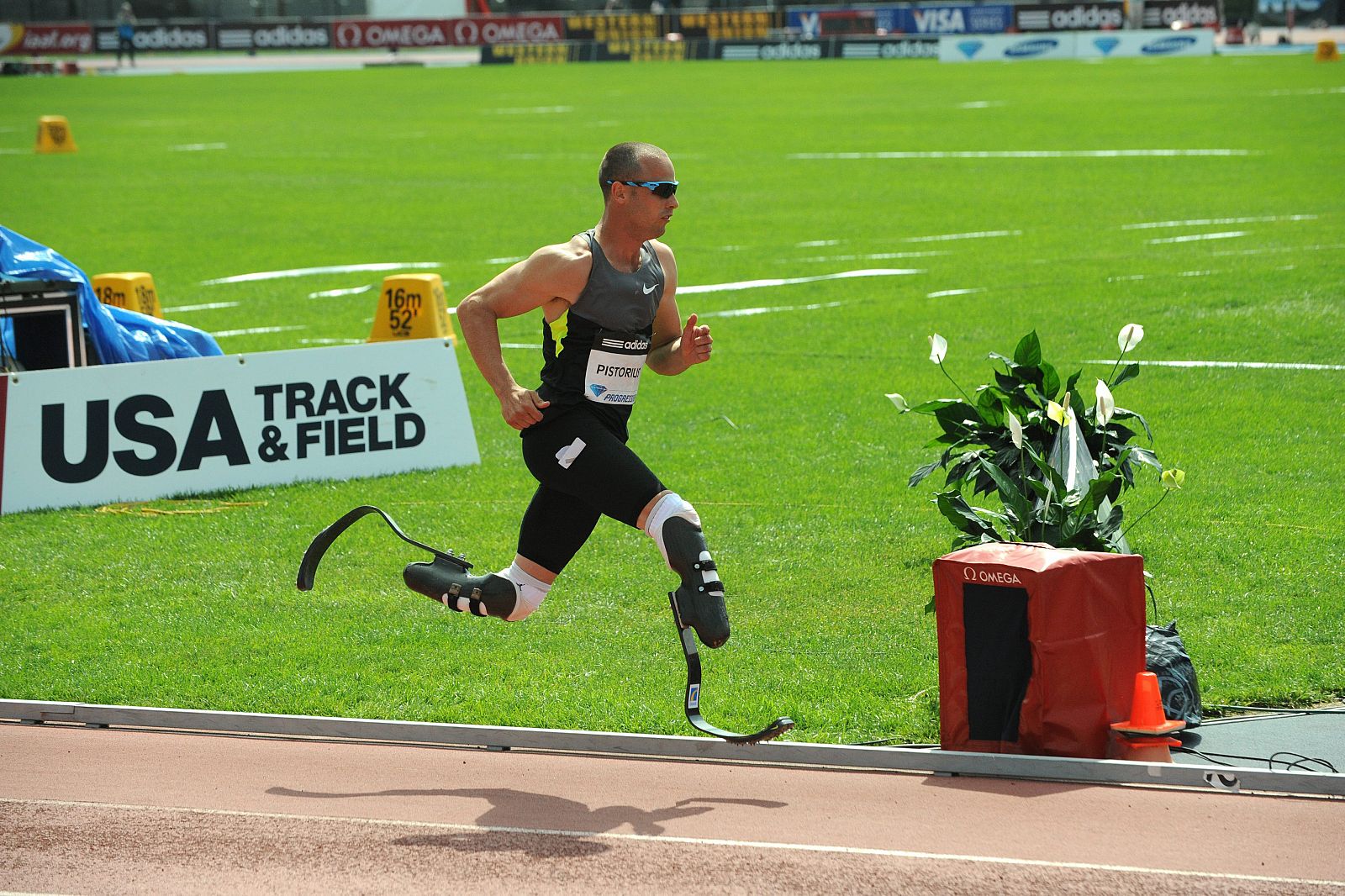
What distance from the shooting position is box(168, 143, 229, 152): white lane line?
3566 cm

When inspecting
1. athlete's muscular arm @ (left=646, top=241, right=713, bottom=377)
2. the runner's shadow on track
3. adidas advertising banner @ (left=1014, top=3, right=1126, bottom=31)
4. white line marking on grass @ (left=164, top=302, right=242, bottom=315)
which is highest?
adidas advertising banner @ (left=1014, top=3, right=1126, bottom=31)

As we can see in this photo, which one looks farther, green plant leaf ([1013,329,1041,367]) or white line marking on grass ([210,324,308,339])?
white line marking on grass ([210,324,308,339])

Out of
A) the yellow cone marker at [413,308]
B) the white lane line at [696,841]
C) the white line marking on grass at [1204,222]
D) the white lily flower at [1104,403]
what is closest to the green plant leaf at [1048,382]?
the white lily flower at [1104,403]

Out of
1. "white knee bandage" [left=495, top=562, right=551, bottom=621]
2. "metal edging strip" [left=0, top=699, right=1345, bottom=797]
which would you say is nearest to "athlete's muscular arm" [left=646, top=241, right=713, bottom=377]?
"white knee bandage" [left=495, top=562, right=551, bottom=621]

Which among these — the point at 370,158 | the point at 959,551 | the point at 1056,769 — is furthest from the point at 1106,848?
the point at 370,158

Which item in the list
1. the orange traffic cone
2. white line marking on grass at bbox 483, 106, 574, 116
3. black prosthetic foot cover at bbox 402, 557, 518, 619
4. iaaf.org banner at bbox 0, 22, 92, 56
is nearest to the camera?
the orange traffic cone

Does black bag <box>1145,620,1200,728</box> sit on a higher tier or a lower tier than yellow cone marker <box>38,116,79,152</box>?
lower

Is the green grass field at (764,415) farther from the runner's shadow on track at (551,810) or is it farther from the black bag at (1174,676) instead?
the runner's shadow on track at (551,810)

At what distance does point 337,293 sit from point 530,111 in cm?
2650

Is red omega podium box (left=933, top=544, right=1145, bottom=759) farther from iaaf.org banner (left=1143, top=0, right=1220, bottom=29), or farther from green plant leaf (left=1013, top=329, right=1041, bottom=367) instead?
iaaf.org banner (left=1143, top=0, right=1220, bottom=29)

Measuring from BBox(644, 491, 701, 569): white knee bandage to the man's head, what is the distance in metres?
1.01

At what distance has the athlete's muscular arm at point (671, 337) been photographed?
6.04 metres

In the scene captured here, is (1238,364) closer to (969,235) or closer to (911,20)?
(969,235)

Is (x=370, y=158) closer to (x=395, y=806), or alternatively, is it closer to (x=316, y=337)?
(x=316, y=337)
